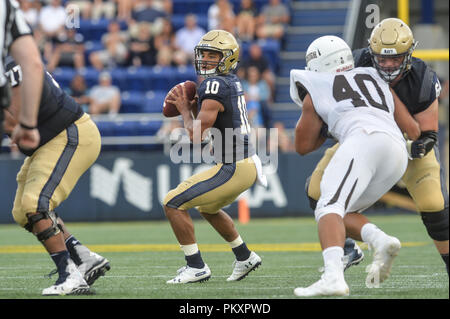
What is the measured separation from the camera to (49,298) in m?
5.30

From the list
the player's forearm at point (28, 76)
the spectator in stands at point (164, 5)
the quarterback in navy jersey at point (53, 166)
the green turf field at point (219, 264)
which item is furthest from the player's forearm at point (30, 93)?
the spectator in stands at point (164, 5)

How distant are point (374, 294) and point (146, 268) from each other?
2.52m

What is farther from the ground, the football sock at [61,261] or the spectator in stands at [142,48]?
the spectator in stands at [142,48]

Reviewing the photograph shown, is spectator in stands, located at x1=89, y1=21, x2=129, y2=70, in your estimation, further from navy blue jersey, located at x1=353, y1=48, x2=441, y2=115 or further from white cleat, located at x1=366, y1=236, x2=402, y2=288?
white cleat, located at x1=366, y1=236, x2=402, y2=288

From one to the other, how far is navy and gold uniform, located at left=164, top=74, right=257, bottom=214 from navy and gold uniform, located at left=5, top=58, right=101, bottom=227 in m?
0.89

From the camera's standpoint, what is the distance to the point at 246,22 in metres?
16.0

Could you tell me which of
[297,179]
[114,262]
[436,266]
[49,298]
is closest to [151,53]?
[297,179]

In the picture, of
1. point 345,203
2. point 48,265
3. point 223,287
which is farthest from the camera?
point 48,265

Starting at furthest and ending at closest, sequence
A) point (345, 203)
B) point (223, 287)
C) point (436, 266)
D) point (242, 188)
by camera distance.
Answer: point (436, 266), point (242, 188), point (223, 287), point (345, 203)

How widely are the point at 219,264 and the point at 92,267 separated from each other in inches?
77.6

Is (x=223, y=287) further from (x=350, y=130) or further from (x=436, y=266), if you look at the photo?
(x=436, y=266)

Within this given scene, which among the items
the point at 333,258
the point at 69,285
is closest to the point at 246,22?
the point at 69,285

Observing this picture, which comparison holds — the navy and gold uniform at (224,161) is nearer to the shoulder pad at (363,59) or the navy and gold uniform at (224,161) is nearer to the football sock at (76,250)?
the football sock at (76,250)

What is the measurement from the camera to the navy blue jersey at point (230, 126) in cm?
654
